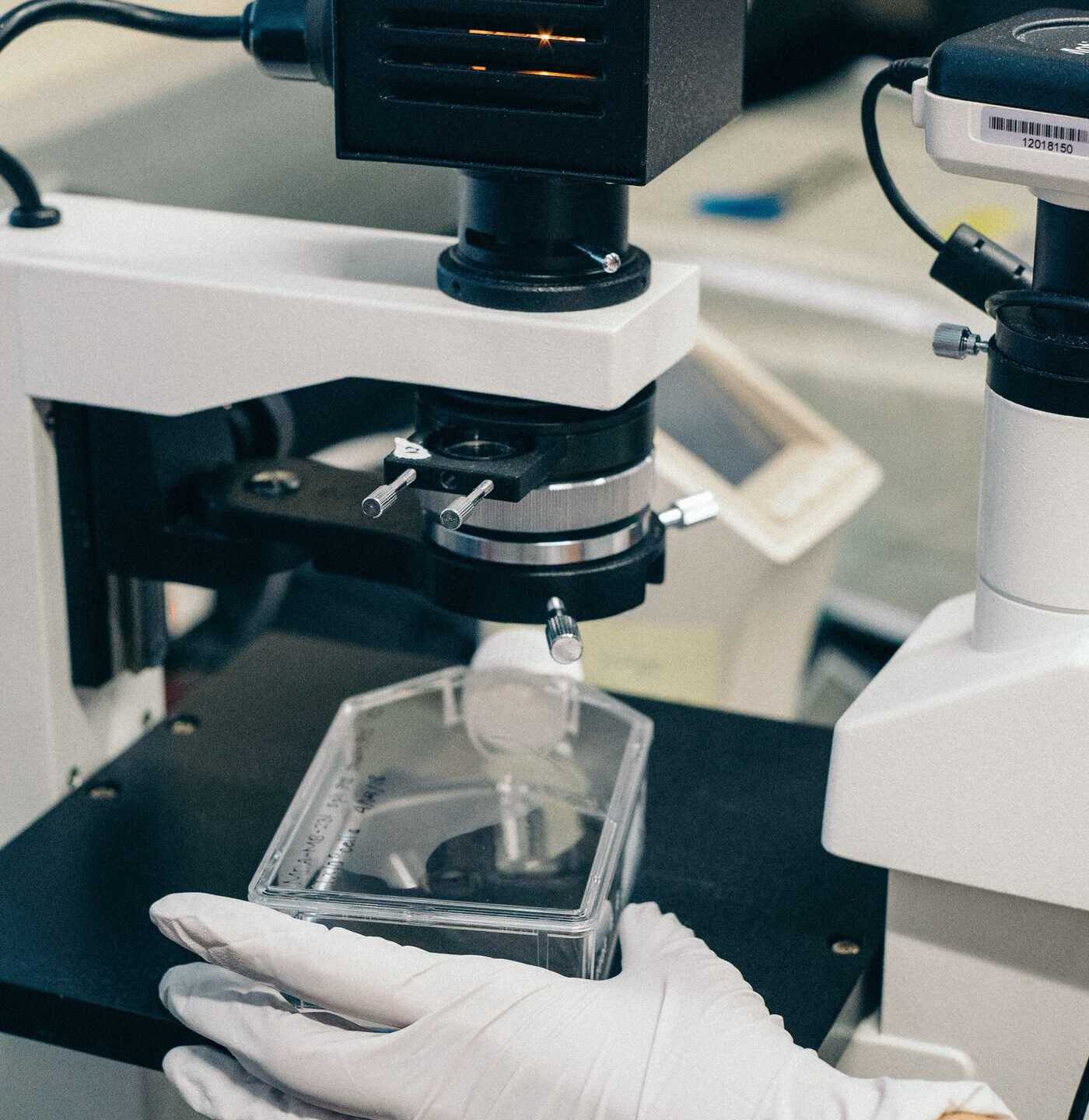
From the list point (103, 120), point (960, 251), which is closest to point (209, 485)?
point (960, 251)

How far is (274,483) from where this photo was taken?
3.32 ft

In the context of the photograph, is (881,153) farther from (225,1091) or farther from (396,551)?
(225,1091)

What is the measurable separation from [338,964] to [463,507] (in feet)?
0.77

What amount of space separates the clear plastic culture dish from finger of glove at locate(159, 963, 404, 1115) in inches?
2.1

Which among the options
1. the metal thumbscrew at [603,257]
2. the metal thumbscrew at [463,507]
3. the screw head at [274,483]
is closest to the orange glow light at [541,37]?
the metal thumbscrew at [603,257]

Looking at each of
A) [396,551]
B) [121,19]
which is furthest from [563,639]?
[121,19]

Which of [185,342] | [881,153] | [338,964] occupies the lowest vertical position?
[338,964]

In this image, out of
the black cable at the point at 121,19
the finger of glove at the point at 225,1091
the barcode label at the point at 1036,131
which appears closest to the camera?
the barcode label at the point at 1036,131

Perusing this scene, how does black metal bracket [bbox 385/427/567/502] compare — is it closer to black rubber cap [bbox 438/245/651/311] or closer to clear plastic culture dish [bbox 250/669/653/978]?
black rubber cap [bbox 438/245/651/311]

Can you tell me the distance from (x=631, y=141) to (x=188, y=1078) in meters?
0.53

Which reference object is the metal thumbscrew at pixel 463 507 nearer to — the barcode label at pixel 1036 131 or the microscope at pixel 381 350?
the microscope at pixel 381 350

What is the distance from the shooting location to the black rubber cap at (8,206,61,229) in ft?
3.31

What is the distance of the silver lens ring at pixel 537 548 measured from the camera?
849 millimetres

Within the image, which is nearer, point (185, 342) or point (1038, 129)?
point (1038, 129)
